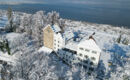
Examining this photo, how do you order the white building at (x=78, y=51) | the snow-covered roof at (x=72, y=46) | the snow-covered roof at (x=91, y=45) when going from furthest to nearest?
1. the snow-covered roof at (x=72, y=46)
2. the white building at (x=78, y=51)
3. the snow-covered roof at (x=91, y=45)

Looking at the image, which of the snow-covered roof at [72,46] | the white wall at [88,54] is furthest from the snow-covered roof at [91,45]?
the snow-covered roof at [72,46]

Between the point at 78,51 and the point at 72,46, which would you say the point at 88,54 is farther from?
the point at 72,46

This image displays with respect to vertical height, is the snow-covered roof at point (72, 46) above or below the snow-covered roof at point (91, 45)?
below

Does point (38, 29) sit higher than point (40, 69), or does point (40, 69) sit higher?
point (38, 29)

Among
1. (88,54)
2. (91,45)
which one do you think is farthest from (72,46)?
(91,45)

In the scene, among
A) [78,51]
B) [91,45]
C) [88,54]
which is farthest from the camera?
[78,51]

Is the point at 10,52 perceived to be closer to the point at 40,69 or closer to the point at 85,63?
the point at 40,69

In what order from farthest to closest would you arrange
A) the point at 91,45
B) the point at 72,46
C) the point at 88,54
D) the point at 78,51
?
1. the point at 72,46
2. the point at 78,51
3. the point at 88,54
4. the point at 91,45

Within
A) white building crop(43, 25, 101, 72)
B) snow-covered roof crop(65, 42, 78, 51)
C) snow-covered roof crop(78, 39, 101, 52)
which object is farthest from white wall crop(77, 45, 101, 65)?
snow-covered roof crop(65, 42, 78, 51)

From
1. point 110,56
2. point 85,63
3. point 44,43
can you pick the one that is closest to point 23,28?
point 44,43

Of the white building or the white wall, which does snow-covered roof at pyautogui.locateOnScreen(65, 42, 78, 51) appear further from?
the white wall

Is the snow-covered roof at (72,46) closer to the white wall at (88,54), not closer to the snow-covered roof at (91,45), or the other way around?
the white wall at (88,54)
